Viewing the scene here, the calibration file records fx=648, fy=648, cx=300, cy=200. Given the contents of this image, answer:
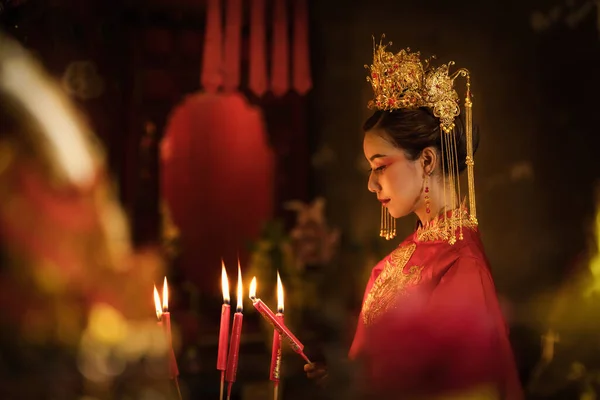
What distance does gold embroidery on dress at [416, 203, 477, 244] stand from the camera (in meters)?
1.23

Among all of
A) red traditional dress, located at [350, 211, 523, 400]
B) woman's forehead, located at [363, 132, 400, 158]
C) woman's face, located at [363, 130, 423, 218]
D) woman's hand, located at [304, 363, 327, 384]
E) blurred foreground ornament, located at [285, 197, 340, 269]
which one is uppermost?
woman's forehead, located at [363, 132, 400, 158]

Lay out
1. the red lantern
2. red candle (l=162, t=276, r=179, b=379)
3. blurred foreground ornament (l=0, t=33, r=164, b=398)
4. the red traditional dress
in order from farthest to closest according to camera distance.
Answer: the red lantern < blurred foreground ornament (l=0, t=33, r=164, b=398) < the red traditional dress < red candle (l=162, t=276, r=179, b=379)

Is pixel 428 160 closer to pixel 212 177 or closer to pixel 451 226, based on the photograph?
pixel 451 226

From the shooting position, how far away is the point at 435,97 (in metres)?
1.26

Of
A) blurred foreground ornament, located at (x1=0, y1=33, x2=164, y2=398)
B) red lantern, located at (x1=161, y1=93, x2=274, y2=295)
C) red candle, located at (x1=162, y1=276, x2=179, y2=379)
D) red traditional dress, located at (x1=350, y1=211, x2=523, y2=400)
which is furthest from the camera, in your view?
red lantern, located at (x1=161, y1=93, x2=274, y2=295)

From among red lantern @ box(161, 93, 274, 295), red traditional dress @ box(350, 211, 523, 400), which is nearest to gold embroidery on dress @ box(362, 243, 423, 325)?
red traditional dress @ box(350, 211, 523, 400)

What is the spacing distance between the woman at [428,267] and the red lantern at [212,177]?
1.06 feet

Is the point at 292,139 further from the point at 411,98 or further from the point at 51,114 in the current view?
the point at 51,114

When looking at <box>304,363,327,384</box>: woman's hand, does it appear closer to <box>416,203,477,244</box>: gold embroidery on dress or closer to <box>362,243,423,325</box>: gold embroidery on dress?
<box>362,243,423,325</box>: gold embroidery on dress

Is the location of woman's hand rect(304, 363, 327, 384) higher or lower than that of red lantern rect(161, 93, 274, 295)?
lower

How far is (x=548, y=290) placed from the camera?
55.4 inches

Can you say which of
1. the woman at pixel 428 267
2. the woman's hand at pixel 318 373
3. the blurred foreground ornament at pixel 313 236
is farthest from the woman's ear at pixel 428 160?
the woman's hand at pixel 318 373

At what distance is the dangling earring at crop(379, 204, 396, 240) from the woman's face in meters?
0.13

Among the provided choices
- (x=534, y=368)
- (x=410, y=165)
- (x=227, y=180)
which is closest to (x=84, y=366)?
(x=227, y=180)
